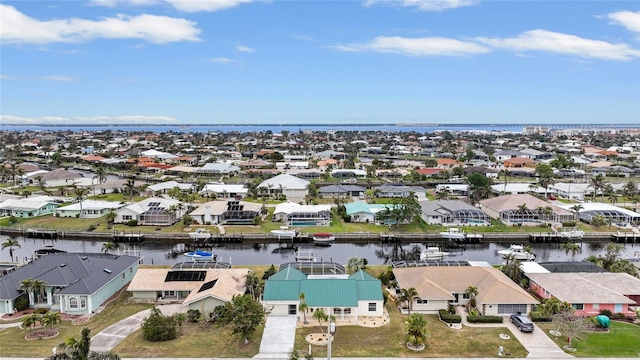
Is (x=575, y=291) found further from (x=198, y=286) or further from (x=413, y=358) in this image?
(x=198, y=286)

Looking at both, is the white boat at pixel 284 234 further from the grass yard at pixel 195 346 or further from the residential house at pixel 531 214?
the residential house at pixel 531 214

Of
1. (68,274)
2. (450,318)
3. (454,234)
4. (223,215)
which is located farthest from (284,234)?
(450,318)

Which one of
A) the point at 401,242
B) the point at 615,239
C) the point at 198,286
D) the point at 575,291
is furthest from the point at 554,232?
the point at 198,286

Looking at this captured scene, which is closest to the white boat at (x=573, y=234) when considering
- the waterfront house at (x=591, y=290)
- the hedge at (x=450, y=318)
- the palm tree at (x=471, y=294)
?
the waterfront house at (x=591, y=290)

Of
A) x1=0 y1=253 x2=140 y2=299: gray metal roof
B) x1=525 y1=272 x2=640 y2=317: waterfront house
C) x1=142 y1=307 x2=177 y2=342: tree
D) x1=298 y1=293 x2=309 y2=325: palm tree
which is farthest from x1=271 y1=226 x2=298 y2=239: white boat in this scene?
x1=142 y1=307 x2=177 y2=342: tree

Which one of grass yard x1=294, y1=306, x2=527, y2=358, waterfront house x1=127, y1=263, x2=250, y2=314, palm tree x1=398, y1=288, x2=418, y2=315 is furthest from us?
palm tree x1=398, y1=288, x2=418, y2=315

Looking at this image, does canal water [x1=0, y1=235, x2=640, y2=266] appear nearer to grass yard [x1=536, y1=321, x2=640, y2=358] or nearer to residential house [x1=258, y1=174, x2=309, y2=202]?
grass yard [x1=536, y1=321, x2=640, y2=358]
